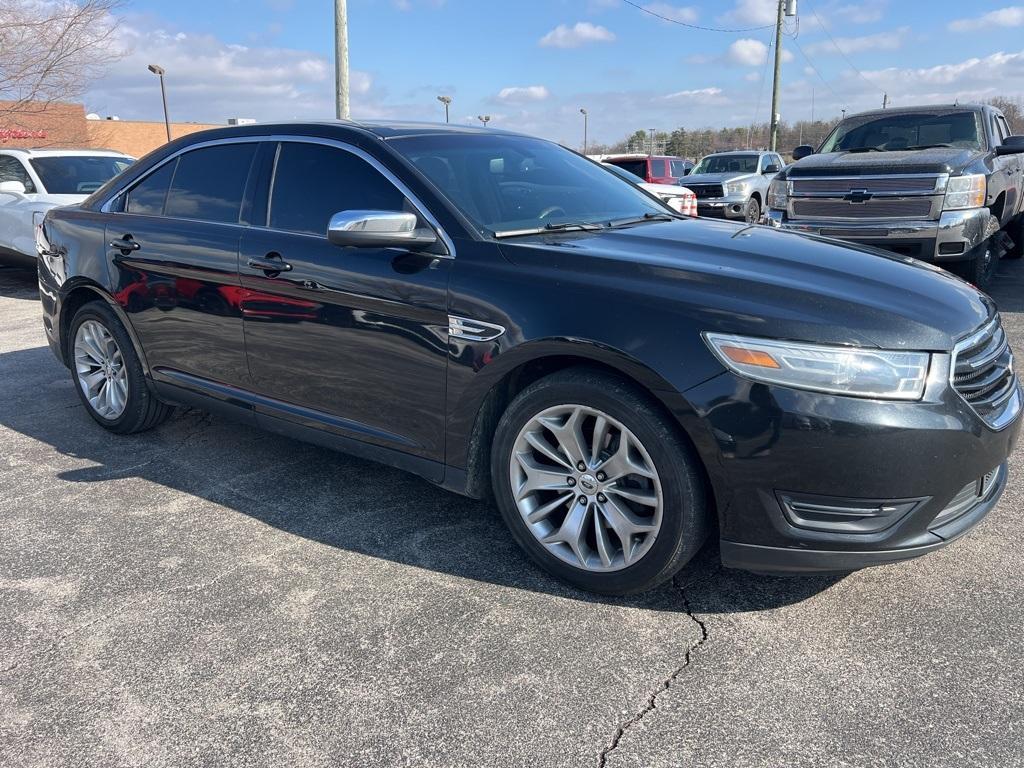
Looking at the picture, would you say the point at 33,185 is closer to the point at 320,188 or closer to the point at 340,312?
the point at 320,188

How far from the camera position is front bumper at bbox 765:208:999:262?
714 centimetres

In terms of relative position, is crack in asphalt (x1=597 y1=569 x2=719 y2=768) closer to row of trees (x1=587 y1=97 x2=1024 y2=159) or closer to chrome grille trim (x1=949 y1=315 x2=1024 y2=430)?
chrome grille trim (x1=949 y1=315 x2=1024 y2=430)

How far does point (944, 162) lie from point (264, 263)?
647 cm

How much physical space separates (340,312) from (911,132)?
7613 mm

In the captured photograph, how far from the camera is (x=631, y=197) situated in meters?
4.08

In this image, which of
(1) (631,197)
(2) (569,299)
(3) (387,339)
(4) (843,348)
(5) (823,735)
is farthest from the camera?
(1) (631,197)

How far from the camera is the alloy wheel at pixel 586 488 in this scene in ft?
8.89

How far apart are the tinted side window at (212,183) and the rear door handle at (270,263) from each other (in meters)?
0.32

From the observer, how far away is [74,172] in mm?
10180

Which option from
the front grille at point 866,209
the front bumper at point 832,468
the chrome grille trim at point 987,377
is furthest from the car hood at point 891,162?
the front bumper at point 832,468

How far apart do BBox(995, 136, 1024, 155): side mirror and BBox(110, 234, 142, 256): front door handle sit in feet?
26.7

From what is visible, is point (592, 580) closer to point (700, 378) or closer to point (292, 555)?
point (700, 378)

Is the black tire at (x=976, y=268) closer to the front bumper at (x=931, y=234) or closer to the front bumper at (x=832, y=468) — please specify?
the front bumper at (x=931, y=234)

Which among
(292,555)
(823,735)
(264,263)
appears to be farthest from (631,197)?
(823,735)
